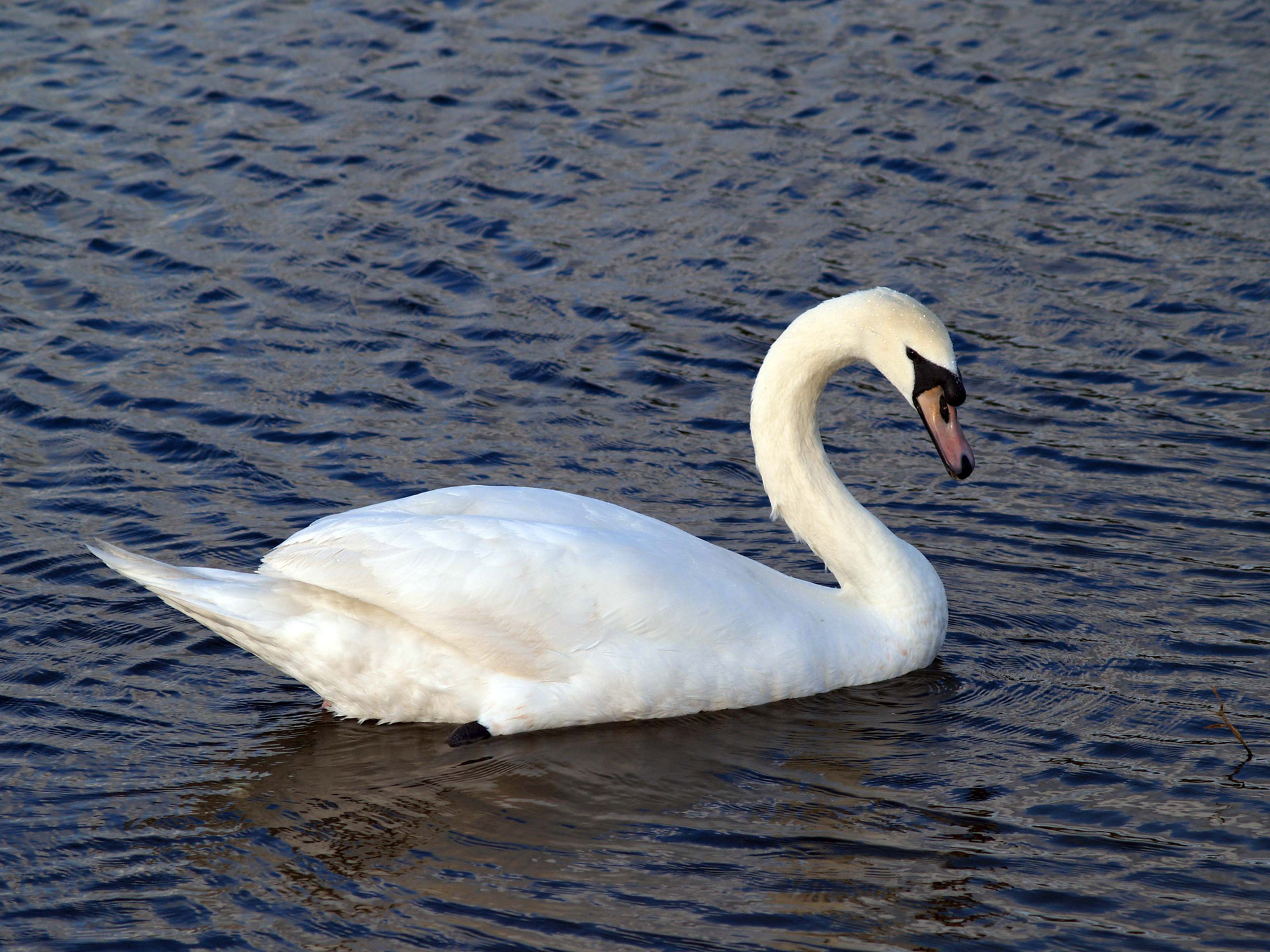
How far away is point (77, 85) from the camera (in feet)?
43.9

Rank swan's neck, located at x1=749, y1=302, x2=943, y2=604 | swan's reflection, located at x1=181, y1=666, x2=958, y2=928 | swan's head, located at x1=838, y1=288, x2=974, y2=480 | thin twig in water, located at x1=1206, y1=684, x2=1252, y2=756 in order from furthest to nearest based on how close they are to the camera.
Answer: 1. swan's neck, located at x1=749, y1=302, x2=943, y2=604
2. swan's head, located at x1=838, y1=288, x2=974, y2=480
3. thin twig in water, located at x1=1206, y1=684, x2=1252, y2=756
4. swan's reflection, located at x1=181, y1=666, x2=958, y2=928

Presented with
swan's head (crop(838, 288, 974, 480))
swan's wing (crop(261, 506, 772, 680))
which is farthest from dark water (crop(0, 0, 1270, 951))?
swan's head (crop(838, 288, 974, 480))

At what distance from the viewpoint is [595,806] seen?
5969 millimetres

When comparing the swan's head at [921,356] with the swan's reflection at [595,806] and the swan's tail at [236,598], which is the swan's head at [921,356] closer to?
the swan's reflection at [595,806]

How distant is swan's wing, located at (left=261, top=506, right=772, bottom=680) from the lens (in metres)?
6.22

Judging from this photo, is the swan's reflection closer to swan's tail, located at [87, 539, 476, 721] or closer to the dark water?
the dark water

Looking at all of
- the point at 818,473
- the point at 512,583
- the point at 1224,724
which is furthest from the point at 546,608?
the point at 1224,724

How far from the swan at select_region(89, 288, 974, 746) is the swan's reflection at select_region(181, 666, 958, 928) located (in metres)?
0.14

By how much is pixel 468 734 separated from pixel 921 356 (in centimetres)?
243

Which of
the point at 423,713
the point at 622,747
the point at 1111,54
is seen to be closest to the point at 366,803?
the point at 423,713

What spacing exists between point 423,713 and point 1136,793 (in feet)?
9.01

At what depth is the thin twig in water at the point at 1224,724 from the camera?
19.7ft

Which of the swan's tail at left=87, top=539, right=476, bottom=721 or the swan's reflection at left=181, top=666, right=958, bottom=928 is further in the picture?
the swan's tail at left=87, top=539, right=476, bottom=721

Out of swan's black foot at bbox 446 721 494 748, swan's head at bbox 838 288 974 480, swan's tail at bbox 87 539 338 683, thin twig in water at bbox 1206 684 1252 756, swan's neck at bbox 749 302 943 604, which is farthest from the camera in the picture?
swan's neck at bbox 749 302 943 604
